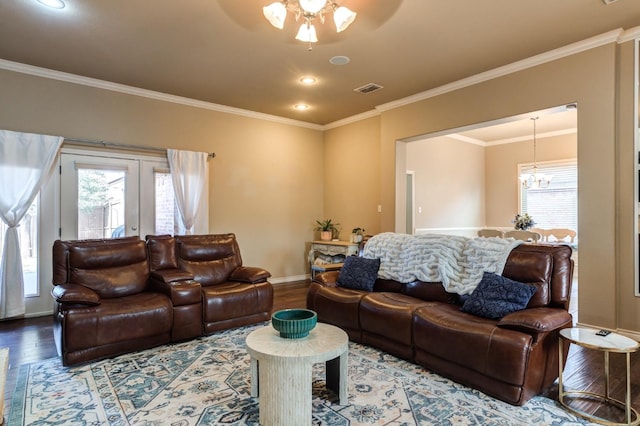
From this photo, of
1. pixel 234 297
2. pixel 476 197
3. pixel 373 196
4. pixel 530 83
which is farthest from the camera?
pixel 476 197

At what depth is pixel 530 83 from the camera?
4027 millimetres

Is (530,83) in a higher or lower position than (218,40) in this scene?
lower

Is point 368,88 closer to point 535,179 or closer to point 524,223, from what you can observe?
point 524,223

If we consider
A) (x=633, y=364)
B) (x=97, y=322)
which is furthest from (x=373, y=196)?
(x=97, y=322)

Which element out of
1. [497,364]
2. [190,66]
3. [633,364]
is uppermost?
[190,66]

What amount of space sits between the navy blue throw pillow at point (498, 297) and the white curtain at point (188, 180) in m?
4.02

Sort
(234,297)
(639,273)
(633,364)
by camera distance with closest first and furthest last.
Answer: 1. (633,364)
2. (639,273)
3. (234,297)

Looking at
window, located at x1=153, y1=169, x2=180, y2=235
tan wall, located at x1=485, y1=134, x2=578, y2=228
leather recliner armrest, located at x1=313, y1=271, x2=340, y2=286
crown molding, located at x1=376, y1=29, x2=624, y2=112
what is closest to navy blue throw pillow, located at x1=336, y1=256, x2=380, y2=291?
leather recliner armrest, located at x1=313, y1=271, x2=340, y2=286

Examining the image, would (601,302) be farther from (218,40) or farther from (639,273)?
(218,40)

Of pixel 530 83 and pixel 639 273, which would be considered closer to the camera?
pixel 639 273

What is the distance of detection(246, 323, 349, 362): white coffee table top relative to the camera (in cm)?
204

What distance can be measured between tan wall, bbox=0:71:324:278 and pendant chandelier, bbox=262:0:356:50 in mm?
3010

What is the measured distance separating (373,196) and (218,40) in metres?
3.55

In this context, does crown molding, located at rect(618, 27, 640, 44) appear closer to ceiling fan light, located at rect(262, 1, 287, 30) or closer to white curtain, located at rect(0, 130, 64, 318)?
ceiling fan light, located at rect(262, 1, 287, 30)
